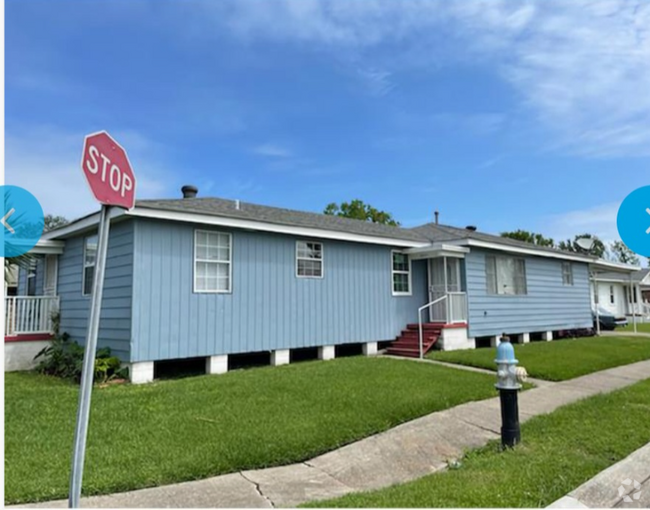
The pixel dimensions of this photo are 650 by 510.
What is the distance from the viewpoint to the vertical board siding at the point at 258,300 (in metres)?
9.35

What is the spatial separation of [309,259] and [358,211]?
90.6ft

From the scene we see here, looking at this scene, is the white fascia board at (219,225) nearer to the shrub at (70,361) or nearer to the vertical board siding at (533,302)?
the shrub at (70,361)

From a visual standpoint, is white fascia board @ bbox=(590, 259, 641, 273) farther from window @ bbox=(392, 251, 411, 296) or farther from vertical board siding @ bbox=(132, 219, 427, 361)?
vertical board siding @ bbox=(132, 219, 427, 361)

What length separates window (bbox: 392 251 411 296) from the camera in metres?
14.1

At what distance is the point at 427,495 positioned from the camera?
3799 millimetres

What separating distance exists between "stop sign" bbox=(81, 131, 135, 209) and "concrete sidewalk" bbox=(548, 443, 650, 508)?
12.0ft

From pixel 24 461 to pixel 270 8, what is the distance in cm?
514

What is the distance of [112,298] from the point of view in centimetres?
984

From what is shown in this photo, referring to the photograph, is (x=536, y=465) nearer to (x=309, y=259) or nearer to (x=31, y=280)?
(x=309, y=259)

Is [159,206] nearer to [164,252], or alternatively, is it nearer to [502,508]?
[164,252]

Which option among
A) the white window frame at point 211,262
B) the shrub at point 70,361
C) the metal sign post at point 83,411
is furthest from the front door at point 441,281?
the metal sign post at point 83,411

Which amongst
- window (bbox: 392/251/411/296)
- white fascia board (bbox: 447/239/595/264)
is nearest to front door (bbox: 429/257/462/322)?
white fascia board (bbox: 447/239/595/264)

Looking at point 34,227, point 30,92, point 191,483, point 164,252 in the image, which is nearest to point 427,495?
point 191,483

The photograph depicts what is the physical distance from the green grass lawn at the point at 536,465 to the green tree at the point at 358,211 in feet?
108
